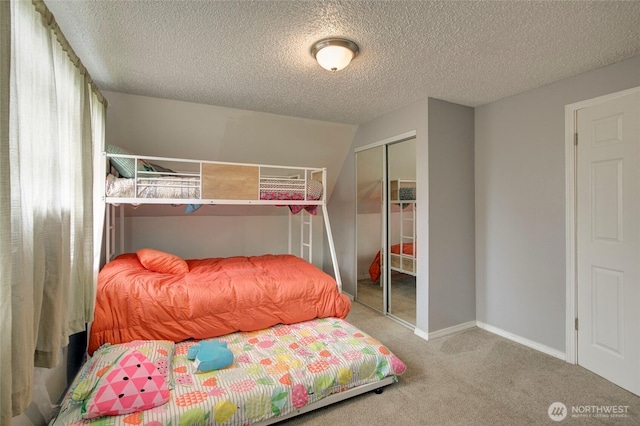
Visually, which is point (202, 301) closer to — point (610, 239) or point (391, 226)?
point (391, 226)

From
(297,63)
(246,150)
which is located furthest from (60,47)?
(246,150)

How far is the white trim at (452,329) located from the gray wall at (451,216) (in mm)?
36

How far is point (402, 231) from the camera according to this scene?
3344mm

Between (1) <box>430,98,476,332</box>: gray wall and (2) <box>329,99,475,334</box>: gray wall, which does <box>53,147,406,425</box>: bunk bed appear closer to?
(2) <box>329,99,475,334</box>: gray wall

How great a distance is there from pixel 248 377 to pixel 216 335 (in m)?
0.62

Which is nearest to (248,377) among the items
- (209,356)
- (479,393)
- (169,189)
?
(209,356)

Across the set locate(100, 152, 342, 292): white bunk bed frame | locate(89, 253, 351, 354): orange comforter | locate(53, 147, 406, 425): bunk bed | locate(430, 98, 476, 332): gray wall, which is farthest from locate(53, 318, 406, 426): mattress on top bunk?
locate(430, 98, 476, 332): gray wall

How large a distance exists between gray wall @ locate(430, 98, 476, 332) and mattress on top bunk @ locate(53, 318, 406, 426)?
1096mm

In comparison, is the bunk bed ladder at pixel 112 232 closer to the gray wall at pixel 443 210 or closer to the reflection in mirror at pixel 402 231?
the reflection in mirror at pixel 402 231

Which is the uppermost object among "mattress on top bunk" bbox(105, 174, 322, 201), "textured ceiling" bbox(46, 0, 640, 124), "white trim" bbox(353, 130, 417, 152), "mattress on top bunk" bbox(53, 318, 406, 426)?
"textured ceiling" bbox(46, 0, 640, 124)

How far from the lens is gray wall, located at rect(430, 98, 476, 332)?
285cm

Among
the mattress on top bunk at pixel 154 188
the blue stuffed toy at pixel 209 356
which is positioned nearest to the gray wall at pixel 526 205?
the blue stuffed toy at pixel 209 356

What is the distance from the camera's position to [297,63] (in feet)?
7.14

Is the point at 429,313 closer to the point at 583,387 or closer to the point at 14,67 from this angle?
the point at 583,387
